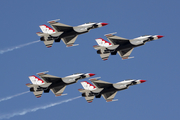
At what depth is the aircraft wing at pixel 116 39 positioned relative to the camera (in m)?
104

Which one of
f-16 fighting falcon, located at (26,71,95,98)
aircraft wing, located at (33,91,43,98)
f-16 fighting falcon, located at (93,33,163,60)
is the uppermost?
f-16 fighting falcon, located at (93,33,163,60)

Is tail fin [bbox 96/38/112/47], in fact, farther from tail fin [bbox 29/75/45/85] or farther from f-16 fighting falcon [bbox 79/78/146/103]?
tail fin [bbox 29/75/45/85]

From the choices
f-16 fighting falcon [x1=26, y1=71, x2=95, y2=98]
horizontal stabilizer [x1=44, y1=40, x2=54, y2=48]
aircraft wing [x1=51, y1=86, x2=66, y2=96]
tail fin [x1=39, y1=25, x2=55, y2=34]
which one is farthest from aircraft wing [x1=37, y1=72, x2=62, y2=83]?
tail fin [x1=39, y1=25, x2=55, y2=34]

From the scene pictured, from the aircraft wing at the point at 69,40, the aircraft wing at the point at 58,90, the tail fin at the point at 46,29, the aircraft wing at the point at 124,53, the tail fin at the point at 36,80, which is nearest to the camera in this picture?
the tail fin at the point at 36,80

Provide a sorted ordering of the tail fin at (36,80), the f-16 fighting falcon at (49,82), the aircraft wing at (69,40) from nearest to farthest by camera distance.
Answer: the f-16 fighting falcon at (49,82)
the tail fin at (36,80)
the aircraft wing at (69,40)

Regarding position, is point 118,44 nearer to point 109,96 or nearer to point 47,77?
point 109,96

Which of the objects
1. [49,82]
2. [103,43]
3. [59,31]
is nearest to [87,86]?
[49,82]

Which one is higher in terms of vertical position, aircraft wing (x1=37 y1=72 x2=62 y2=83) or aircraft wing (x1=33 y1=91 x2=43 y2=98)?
aircraft wing (x1=37 y1=72 x2=62 y2=83)

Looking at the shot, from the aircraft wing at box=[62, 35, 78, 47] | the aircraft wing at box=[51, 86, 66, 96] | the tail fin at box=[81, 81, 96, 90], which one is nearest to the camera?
the aircraft wing at box=[51, 86, 66, 96]

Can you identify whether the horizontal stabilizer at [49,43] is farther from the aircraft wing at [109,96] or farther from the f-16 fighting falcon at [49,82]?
the aircraft wing at [109,96]

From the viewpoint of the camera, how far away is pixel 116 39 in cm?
10462

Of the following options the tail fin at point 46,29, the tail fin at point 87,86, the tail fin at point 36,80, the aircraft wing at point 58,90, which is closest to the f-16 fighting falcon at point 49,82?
the tail fin at point 36,80

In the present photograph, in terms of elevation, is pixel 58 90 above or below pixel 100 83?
above

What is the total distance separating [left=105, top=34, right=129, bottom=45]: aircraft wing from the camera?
104262 millimetres
